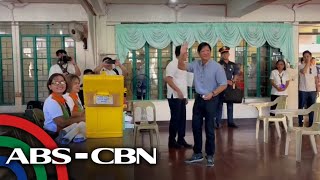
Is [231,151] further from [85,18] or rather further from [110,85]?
[85,18]

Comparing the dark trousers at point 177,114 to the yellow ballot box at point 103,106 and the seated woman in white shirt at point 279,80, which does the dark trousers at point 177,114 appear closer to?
the yellow ballot box at point 103,106

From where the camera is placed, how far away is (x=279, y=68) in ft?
24.2

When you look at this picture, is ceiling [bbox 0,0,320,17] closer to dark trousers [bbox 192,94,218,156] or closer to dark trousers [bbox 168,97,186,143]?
dark trousers [bbox 168,97,186,143]

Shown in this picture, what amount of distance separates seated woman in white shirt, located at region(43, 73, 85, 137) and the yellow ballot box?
41 centimetres

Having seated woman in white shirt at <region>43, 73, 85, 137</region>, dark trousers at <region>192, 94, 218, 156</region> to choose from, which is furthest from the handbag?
seated woman in white shirt at <region>43, 73, 85, 137</region>

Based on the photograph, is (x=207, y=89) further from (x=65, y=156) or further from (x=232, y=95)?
(x=232, y=95)

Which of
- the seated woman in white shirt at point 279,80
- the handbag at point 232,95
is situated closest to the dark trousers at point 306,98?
the seated woman in white shirt at point 279,80

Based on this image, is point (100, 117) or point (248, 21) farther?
point (248, 21)

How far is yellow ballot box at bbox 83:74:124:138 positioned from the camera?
2.78m

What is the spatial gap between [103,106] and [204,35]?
539cm

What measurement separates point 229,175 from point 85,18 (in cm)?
518

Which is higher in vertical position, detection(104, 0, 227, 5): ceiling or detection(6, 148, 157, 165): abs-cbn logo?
detection(104, 0, 227, 5): ceiling

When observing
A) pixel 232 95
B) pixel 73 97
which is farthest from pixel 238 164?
pixel 232 95

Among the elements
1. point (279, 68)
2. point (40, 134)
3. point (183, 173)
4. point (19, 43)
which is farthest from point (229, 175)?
point (19, 43)
